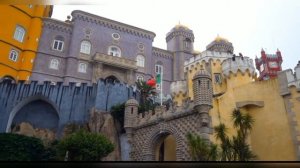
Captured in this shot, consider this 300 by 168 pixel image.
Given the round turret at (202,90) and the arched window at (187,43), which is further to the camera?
the arched window at (187,43)

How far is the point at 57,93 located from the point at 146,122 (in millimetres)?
9979

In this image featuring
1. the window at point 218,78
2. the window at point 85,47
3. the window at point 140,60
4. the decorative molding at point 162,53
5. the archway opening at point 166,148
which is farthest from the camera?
the decorative molding at point 162,53

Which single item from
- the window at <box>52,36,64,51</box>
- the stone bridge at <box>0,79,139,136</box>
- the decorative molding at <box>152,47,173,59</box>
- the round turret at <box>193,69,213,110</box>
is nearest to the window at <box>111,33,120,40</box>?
the decorative molding at <box>152,47,173,59</box>

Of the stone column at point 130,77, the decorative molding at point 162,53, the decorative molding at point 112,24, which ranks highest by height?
the decorative molding at point 112,24

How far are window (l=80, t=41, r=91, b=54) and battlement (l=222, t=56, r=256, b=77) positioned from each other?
19025 mm

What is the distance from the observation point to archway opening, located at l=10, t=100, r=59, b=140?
71.6 feet

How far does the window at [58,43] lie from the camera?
33.0 metres

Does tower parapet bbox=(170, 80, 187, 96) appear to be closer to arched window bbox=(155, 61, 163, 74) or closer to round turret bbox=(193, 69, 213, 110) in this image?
round turret bbox=(193, 69, 213, 110)

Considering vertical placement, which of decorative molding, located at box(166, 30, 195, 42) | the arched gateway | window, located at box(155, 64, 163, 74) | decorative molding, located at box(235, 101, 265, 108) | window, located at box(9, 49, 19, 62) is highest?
decorative molding, located at box(166, 30, 195, 42)

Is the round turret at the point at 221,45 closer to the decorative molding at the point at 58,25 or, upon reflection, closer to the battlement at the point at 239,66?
the battlement at the point at 239,66

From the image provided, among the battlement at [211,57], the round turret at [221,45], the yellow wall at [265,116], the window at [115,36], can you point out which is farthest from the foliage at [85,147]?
the round turret at [221,45]

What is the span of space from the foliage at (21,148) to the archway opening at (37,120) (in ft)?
10.2

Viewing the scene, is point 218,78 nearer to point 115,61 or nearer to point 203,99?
point 203,99

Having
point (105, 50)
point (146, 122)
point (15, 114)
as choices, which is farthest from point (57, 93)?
point (105, 50)
